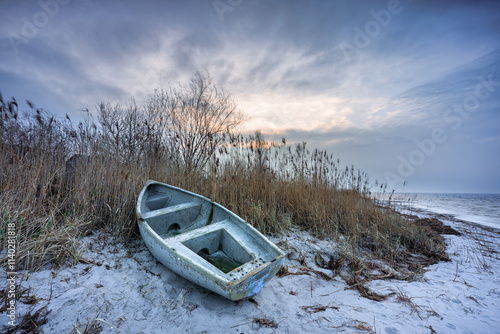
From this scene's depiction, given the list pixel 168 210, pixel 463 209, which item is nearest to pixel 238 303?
pixel 168 210

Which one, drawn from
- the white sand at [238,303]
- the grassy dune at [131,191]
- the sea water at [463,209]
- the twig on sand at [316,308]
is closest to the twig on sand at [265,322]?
the white sand at [238,303]

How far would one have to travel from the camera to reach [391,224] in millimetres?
4164

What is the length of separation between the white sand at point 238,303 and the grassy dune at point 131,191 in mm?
432

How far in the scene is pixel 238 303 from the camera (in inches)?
77.2

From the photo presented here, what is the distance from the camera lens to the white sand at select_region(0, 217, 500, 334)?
1720 millimetres

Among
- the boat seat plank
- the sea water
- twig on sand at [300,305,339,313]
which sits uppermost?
the boat seat plank

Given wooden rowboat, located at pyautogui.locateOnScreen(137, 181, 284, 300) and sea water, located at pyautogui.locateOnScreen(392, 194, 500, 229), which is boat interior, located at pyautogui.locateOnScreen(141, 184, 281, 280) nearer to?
wooden rowboat, located at pyautogui.locateOnScreen(137, 181, 284, 300)

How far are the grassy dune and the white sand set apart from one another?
0.43m

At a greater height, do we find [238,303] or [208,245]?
Answer: [208,245]

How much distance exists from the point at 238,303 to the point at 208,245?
76cm

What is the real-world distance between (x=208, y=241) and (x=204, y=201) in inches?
36.8

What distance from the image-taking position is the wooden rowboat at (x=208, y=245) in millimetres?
1729

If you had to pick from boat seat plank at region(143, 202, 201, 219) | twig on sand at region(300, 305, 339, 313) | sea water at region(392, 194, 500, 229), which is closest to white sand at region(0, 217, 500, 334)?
twig on sand at region(300, 305, 339, 313)

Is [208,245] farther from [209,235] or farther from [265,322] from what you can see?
[265,322]
